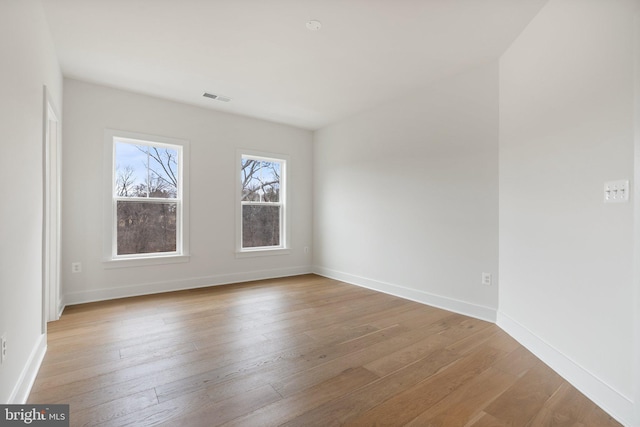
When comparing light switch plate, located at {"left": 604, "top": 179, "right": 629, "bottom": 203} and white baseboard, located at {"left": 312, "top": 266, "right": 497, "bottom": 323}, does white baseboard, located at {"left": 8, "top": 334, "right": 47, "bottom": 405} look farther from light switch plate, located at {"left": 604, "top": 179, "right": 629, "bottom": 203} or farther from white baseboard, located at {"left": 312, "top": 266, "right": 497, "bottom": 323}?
white baseboard, located at {"left": 312, "top": 266, "right": 497, "bottom": 323}

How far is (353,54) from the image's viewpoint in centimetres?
296

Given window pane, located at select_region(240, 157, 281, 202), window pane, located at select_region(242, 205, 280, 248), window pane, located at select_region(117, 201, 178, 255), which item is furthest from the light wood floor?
window pane, located at select_region(240, 157, 281, 202)

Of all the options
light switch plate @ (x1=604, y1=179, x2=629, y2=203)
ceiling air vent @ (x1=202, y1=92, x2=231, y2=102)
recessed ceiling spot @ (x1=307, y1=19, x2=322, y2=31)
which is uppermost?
ceiling air vent @ (x1=202, y1=92, x2=231, y2=102)

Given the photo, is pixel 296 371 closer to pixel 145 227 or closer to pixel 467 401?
pixel 467 401

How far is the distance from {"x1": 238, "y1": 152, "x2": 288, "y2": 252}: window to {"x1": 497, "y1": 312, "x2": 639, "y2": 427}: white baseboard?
3.67 metres

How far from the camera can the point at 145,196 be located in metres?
4.14

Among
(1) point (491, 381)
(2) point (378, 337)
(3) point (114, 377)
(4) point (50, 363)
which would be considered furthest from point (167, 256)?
(1) point (491, 381)

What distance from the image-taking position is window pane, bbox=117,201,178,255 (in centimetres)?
397

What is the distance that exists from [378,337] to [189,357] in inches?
61.1

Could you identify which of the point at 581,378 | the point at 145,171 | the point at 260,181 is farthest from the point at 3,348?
the point at 260,181

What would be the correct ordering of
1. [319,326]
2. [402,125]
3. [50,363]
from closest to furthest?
[50,363], [319,326], [402,125]

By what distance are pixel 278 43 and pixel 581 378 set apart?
11.1 ft

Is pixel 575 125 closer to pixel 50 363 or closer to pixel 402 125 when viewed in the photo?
pixel 402 125

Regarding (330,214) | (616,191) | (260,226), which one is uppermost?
(616,191)
